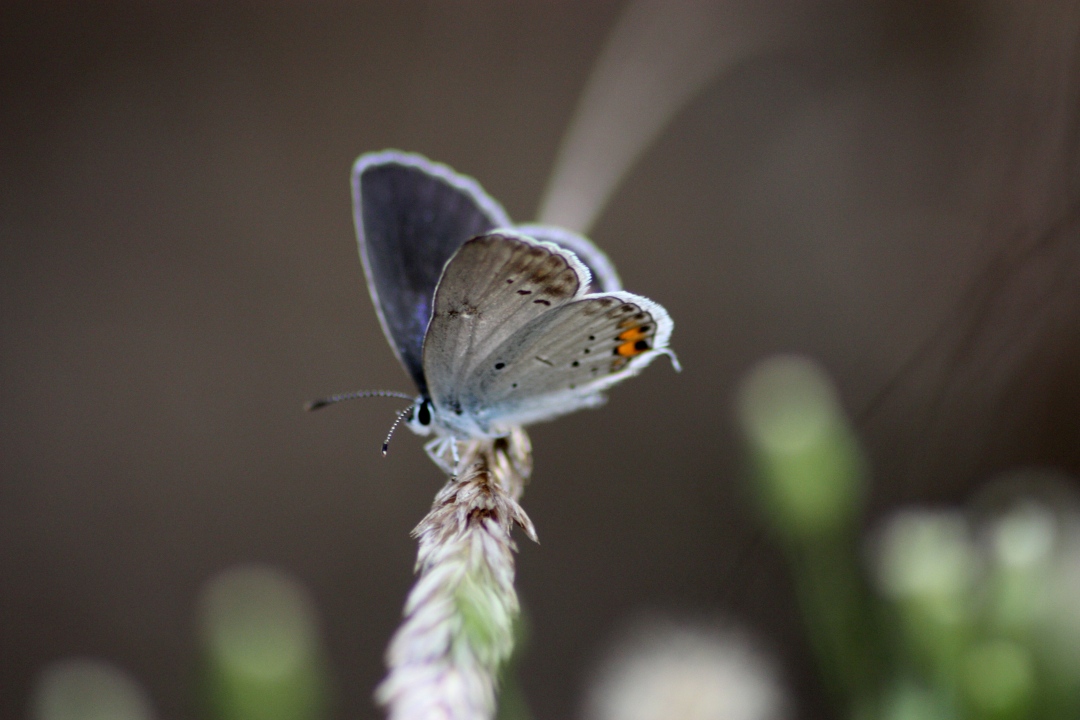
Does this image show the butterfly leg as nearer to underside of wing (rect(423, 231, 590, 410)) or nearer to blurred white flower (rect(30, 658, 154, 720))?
underside of wing (rect(423, 231, 590, 410))

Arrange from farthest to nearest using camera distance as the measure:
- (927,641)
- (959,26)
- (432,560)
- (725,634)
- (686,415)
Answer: (686,415), (959,26), (725,634), (927,641), (432,560)

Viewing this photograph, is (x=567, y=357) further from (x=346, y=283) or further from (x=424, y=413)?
(x=346, y=283)

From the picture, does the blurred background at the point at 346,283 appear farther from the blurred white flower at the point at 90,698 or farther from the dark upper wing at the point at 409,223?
the blurred white flower at the point at 90,698

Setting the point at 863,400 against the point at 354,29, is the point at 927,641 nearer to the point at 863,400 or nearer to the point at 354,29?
the point at 863,400

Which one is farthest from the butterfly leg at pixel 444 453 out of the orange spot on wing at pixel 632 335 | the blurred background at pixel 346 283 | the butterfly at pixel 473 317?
the blurred background at pixel 346 283

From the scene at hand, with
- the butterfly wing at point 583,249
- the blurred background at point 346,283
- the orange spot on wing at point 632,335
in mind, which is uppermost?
the butterfly wing at point 583,249

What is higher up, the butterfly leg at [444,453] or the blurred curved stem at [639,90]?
the blurred curved stem at [639,90]

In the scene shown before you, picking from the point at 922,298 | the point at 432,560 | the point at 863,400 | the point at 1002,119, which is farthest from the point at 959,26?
the point at 432,560
